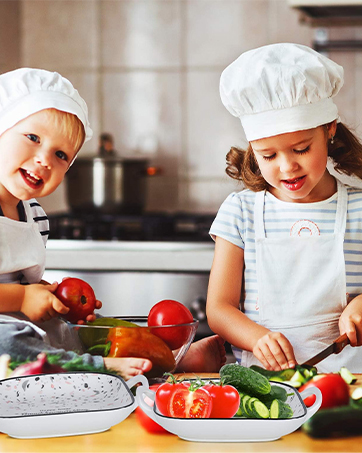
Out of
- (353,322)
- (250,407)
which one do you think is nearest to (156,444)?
(250,407)

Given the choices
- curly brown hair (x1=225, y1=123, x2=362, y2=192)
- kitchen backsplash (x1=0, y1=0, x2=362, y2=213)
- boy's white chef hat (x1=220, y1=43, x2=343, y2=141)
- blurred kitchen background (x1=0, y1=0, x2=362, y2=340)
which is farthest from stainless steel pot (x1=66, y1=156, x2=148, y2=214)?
boy's white chef hat (x1=220, y1=43, x2=343, y2=141)

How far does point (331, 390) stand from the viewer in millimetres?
700

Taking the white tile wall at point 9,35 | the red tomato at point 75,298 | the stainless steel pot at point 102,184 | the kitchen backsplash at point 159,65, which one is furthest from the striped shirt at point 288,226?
the white tile wall at point 9,35

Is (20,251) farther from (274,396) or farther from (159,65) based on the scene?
(159,65)

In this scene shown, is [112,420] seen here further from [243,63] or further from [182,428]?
[243,63]

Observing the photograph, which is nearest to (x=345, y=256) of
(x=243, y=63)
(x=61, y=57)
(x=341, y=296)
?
(x=341, y=296)

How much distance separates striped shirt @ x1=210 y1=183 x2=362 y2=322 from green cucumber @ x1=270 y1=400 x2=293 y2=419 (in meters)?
0.52

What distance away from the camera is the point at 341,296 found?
1.16 m

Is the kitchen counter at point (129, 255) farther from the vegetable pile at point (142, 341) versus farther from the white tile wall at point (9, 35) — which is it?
the vegetable pile at point (142, 341)

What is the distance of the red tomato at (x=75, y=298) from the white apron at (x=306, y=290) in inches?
14.8

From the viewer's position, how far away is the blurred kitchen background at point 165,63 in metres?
2.41

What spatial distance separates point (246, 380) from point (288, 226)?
56cm

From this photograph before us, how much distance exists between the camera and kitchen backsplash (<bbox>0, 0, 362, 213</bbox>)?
2445 mm

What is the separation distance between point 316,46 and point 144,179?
79 cm
